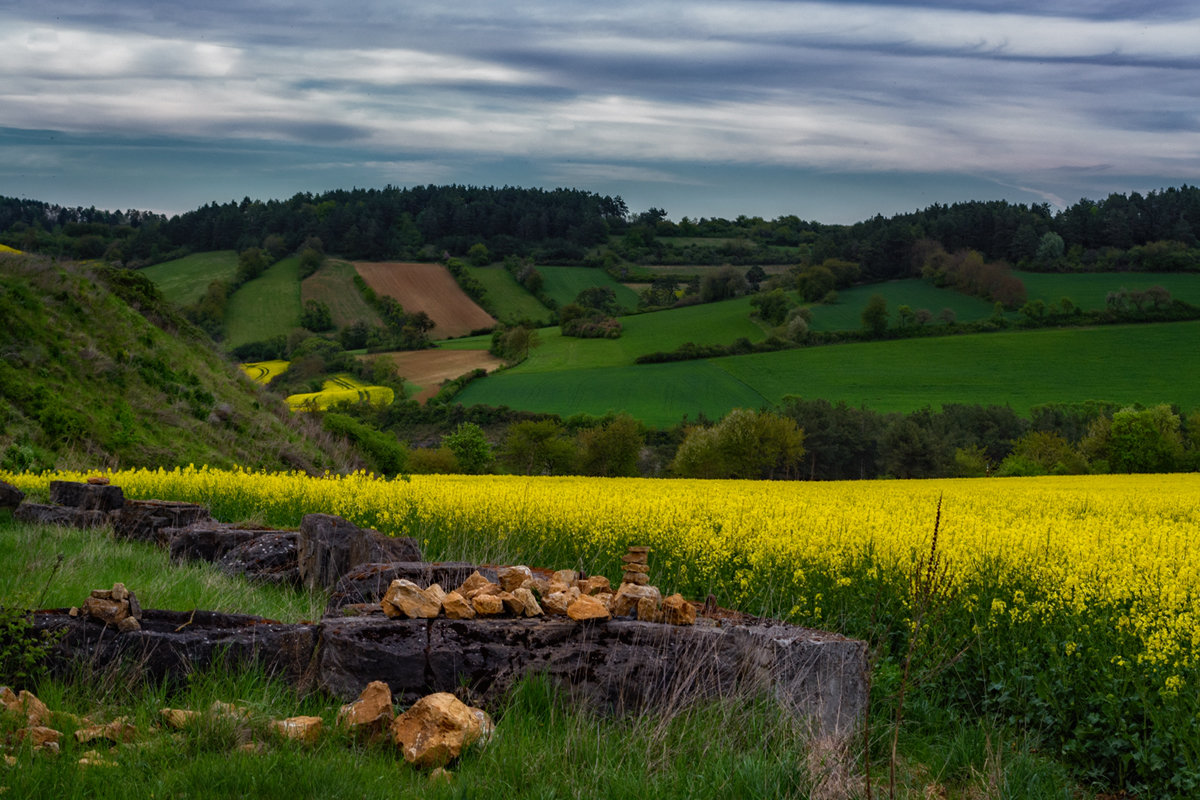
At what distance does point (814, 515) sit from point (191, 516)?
7788mm

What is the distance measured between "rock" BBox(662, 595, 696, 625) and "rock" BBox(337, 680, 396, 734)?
71.2 inches

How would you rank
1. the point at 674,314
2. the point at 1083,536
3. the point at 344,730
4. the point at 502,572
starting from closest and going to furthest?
1. the point at 344,730
2. the point at 502,572
3. the point at 1083,536
4. the point at 674,314

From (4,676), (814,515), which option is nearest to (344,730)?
(4,676)

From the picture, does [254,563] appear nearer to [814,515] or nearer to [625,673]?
[625,673]

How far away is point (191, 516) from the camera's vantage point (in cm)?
1165

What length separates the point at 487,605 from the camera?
596 cm

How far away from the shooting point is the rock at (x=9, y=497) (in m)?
11.6

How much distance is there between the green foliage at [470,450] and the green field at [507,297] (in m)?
52.4

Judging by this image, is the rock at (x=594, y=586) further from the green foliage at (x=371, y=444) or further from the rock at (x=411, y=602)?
the green foliage at (x=371, y=444)

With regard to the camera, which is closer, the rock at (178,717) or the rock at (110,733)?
the rock at (110,733)

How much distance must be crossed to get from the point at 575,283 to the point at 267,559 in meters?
110

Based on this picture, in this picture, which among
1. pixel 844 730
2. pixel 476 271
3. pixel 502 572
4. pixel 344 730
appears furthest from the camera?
pixel 476 271

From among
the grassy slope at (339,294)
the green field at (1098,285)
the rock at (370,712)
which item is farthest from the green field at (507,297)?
the rock at (370,712)

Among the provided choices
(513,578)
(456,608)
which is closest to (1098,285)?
(513,578)
